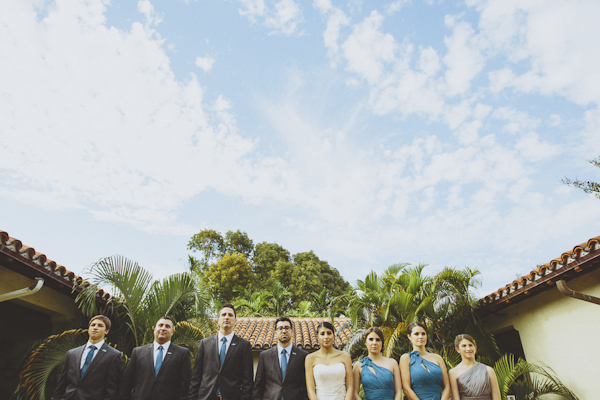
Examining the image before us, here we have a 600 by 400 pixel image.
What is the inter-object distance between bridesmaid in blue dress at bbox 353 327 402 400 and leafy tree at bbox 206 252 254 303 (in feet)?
70.5

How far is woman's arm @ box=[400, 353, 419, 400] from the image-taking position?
449 centimetres

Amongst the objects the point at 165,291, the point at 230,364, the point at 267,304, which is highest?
the point at 267,304

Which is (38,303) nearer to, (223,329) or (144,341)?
(144,341)

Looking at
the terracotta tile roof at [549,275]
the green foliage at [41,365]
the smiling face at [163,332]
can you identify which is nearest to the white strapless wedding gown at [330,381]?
the smiling face at [163,332]

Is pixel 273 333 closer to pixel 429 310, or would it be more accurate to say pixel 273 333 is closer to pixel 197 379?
pixel 429 310

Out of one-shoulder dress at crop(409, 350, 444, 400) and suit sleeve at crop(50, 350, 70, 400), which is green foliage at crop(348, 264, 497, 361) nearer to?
one-shoulder dress at crop(409, 350, 444, 400)

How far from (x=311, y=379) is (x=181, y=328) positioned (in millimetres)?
3213

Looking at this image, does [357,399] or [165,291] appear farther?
[165,291]

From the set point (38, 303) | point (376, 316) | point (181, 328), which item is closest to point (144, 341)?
point (181, 328)

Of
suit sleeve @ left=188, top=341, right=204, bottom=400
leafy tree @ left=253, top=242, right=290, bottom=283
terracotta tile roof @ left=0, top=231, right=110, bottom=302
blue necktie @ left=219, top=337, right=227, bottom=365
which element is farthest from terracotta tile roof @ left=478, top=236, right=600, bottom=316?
leafy tree @ left=253, top=242, right=290, bottom=283

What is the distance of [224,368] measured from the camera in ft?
14.2

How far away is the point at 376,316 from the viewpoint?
797 centimetres

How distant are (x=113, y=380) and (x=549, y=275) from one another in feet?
21.2

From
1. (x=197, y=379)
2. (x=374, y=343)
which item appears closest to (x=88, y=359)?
(x=197, y=379)
